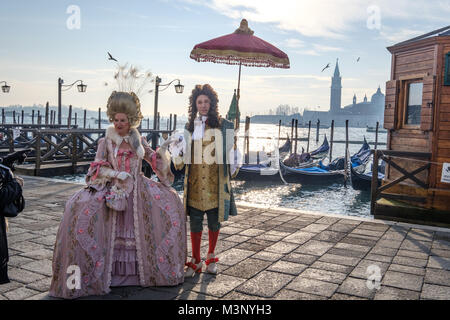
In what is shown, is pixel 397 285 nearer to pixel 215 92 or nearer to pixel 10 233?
pixel 215 92

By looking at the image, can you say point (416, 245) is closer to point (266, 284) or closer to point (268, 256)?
point (268, 256)

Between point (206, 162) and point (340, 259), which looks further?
point (340, 259)

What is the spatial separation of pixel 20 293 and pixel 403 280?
10.2ft

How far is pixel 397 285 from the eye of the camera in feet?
11.7

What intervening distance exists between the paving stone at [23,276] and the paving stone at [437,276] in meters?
3.29

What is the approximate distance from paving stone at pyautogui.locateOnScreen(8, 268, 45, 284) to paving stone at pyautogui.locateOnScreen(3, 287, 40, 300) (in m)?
0.17

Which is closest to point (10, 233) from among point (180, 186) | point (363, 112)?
point (180, 186)

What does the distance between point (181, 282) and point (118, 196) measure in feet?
2.84

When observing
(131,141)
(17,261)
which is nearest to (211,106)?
(131,141)

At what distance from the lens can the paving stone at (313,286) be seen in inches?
132

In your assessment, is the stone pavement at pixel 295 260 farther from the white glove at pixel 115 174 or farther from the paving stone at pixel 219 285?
the white glove at pixel 115 174

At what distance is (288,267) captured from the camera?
394cm

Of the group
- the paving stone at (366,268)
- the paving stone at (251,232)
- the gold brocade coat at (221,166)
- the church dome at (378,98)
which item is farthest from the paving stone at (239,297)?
the church dome at (378,98)

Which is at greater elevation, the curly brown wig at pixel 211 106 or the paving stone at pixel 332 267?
the curly brown wig at pixel 211 106
